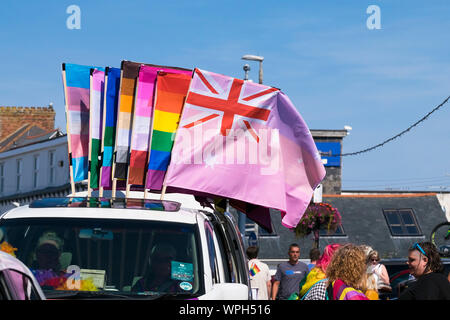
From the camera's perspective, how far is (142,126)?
31.2ft

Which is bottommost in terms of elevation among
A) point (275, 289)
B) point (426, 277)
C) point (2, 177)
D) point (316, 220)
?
point (275, 289)

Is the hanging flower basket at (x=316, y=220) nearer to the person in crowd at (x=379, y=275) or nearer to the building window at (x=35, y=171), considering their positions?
the person in crowd at (x=379, y=275)

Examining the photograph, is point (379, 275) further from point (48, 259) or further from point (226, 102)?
point (48, 259)

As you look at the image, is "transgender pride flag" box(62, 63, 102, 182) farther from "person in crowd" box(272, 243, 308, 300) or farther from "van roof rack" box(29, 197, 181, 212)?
"person in crowd" box(272, 243, 308, 300)

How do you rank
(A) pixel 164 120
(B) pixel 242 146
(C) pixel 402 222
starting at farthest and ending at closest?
(C) pixel 402 222
(B) pixel 242 146
(A) pixel 164 120

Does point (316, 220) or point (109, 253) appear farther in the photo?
point (316, 220)

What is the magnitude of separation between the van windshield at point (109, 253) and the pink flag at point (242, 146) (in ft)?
7.63

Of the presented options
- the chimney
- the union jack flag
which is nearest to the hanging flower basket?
the union jack flag

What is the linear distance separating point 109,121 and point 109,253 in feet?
9.46

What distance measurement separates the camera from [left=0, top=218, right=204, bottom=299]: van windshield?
686 centimetres

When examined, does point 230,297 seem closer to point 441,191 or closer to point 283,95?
point 283,95

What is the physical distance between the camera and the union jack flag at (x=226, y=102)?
9.61 meters

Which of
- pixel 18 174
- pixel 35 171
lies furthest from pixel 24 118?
pixel 35 171

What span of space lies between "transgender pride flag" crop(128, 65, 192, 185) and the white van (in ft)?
6.58
